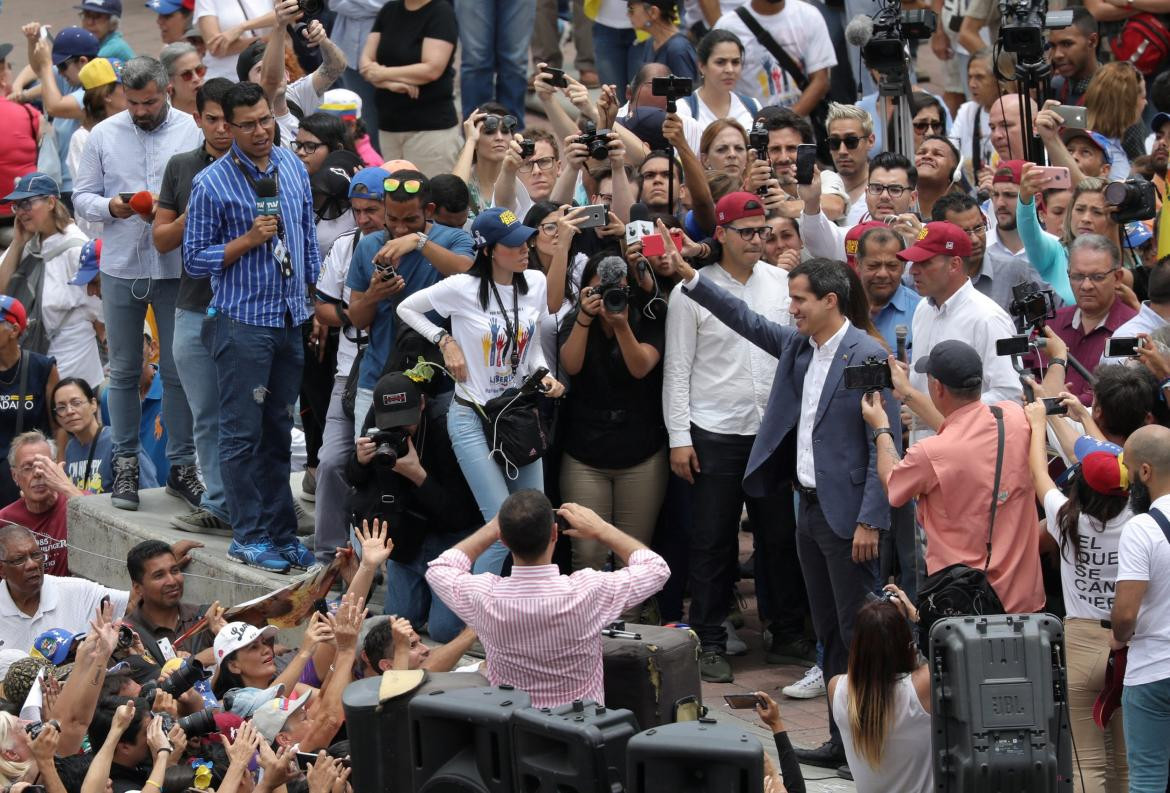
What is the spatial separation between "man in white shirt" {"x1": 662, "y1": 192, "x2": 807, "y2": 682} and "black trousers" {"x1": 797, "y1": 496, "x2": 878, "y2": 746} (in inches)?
25.0

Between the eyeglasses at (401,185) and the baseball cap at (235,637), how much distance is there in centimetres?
205

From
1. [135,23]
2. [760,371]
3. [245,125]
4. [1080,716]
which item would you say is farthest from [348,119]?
[135,23]

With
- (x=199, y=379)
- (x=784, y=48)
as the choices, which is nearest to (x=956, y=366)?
(x=199, y=379)

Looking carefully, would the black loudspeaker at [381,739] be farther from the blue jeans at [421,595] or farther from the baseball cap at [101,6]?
the baseball cap at [101,6]

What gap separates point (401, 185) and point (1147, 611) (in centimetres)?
379

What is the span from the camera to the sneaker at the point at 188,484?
9.05m

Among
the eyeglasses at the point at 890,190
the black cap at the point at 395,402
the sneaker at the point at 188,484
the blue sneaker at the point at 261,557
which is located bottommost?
the blue sneaker at the point at 261,557

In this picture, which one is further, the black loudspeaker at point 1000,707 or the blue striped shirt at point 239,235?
the blue striped shirt at point 239,235

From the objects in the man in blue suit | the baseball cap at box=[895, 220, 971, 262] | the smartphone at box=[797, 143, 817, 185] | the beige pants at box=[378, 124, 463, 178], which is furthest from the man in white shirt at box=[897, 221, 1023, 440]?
the beige pants at box=[378, 124, 463, 178]

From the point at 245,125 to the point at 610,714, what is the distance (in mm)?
4126

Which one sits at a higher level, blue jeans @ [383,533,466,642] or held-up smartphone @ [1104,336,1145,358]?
held-up smartphone @ [1104,336,1145,358]

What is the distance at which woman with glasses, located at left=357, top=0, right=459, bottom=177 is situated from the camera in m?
10.9

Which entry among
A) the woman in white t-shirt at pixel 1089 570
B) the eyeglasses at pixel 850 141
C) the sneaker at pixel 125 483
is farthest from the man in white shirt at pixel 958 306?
the sneaker at pixel 125 483

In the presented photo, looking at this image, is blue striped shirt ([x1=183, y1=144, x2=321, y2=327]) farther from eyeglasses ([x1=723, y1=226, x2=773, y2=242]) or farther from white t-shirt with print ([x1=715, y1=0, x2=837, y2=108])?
white t-shirt with print ([x1=715, y1=0, x2=837, y2=108])
